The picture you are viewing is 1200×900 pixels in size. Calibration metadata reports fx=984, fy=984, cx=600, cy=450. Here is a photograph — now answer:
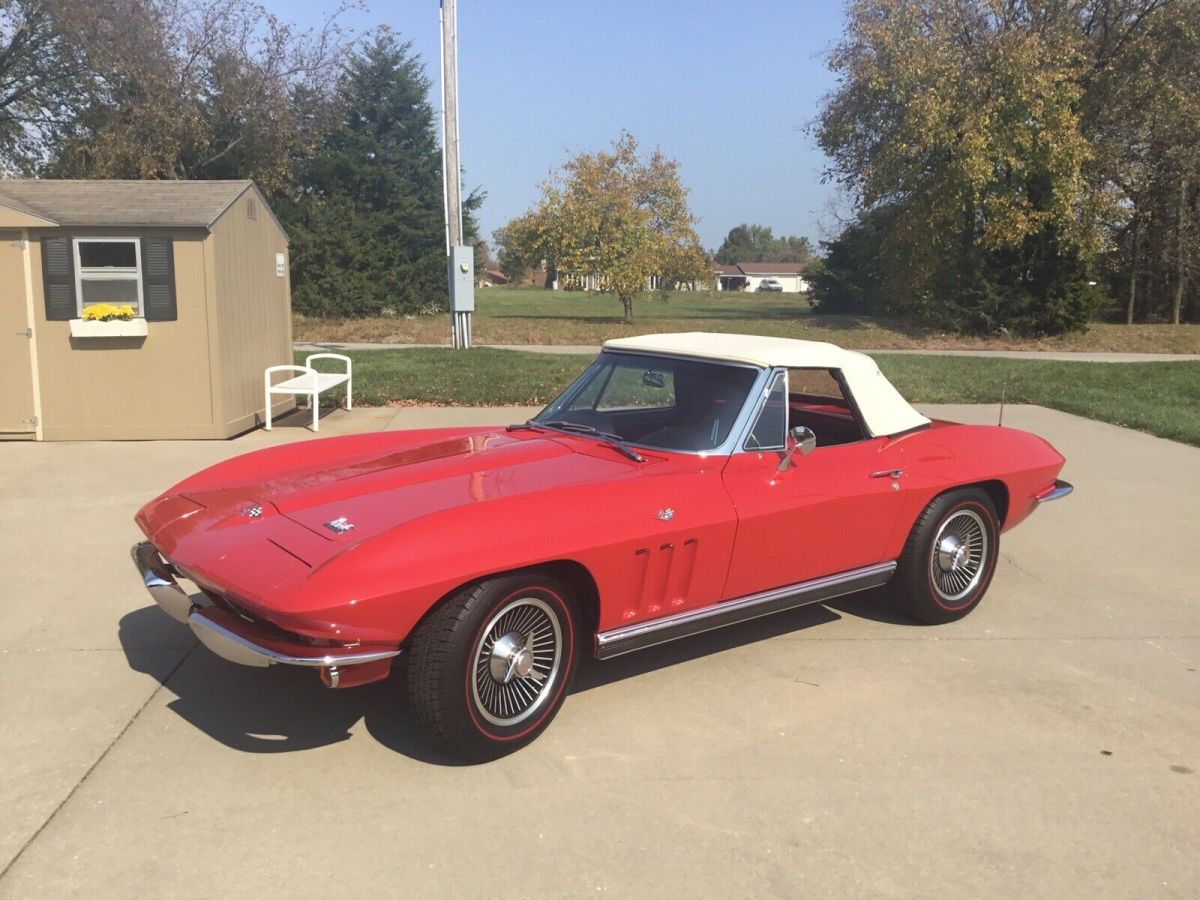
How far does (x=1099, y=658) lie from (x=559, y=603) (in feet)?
8.78

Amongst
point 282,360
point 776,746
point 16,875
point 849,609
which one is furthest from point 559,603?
point 282,360

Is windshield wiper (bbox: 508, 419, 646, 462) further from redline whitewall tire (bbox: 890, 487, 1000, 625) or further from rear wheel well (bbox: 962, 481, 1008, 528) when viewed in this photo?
rear wheel well (bbox: 962, 481, 1008, 528)

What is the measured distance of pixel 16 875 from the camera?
2.73 m

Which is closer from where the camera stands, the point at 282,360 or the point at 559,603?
the point at 559,603

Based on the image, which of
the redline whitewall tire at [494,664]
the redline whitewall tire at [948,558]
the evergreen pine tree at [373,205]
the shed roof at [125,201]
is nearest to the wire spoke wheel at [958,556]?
the redline whitewall tire at [948,558]

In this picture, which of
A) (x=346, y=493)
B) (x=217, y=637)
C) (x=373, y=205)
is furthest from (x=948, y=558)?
(x=373, y=205)

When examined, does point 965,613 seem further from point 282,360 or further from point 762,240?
point 762,240

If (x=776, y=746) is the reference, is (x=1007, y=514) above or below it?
above

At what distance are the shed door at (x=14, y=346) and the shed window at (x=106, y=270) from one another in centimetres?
50

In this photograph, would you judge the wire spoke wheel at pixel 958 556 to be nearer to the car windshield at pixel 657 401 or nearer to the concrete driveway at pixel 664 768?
the concrete driveway at pixel 664 768

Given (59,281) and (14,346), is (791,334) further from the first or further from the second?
(14,346)

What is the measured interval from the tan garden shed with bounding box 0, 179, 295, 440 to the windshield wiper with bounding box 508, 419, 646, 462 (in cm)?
558

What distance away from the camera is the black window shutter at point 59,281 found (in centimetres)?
903

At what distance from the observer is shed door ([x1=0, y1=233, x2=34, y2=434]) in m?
8.98
